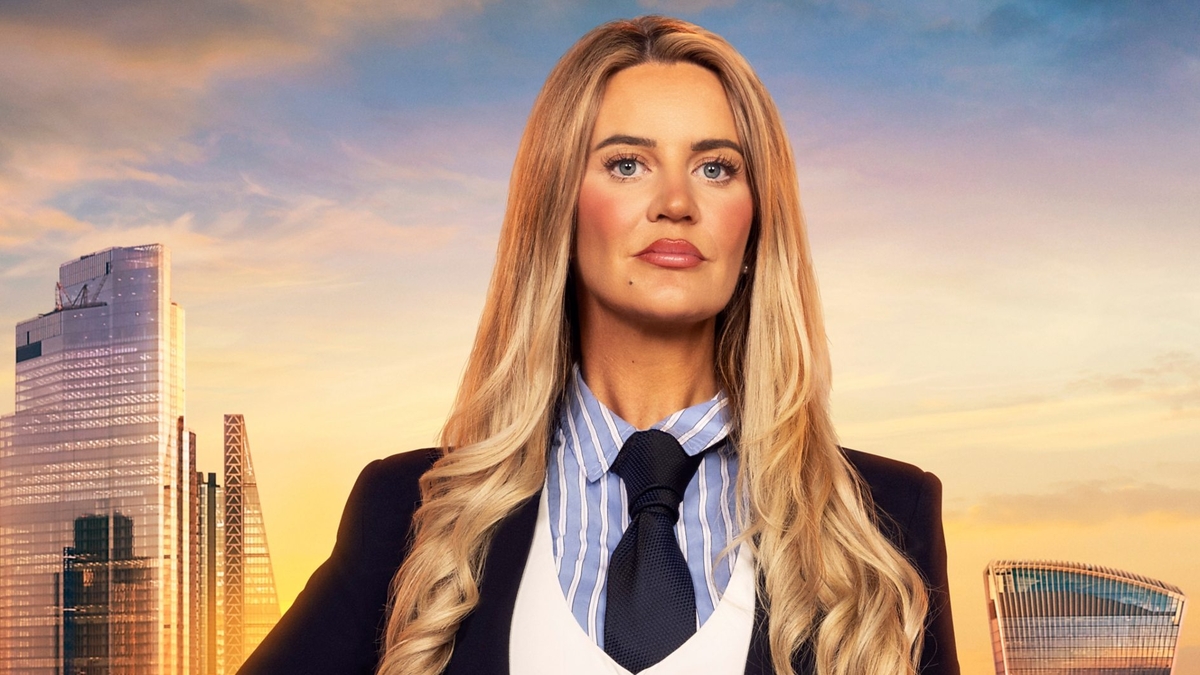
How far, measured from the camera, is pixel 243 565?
4703 cm

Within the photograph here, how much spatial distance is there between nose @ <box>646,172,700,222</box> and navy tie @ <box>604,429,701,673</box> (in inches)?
16.9

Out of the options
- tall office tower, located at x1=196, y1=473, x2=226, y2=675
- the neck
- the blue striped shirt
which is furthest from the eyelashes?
tall office tower, located at x1=196, y1=473, x2=226, y2=675

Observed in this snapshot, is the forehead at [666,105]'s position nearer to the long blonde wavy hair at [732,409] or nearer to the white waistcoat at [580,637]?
the long blonde wavy hair at [732,409]

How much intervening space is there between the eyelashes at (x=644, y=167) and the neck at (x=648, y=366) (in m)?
0.29

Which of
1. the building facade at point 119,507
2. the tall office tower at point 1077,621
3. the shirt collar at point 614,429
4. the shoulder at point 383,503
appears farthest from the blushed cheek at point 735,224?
the building facade at point 119,507

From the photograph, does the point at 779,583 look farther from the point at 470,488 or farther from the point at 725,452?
the point at 470,488

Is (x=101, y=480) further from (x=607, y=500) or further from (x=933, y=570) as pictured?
(x=933, y=570)

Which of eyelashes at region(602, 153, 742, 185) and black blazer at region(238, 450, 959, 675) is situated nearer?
black blazer at region(238, 450, 959, 675)

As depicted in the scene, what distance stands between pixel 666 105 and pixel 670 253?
0.33m

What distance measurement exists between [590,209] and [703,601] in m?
0.79

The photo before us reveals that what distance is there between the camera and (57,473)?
49094mm

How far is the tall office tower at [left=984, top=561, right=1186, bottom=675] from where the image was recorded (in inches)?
1524

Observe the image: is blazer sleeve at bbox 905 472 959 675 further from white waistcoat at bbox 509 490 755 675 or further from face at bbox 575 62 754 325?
face at bbox 575 62 754 325

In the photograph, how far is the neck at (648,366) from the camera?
98.8 inches
